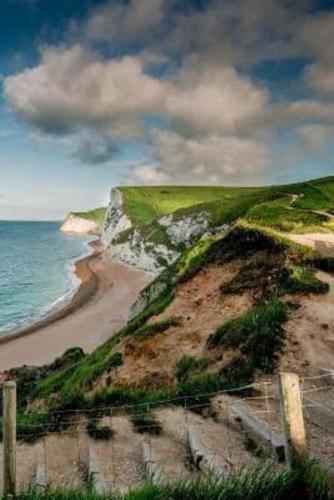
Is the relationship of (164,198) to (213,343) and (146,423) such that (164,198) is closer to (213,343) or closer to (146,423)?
(213,343)

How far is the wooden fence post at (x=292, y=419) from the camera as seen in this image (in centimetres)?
756

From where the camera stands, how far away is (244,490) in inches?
285

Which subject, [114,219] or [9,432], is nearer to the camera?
[9,432]

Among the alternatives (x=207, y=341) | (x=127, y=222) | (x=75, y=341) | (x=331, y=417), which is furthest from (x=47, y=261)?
(x=331, y=417)

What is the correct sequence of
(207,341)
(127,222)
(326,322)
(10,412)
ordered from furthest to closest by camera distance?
(127,222)
(207,341)
(326,322)
(10,412)

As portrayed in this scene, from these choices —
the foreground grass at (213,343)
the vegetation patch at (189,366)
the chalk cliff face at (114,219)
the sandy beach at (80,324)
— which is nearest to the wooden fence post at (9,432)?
the foreground grass at (213,343)

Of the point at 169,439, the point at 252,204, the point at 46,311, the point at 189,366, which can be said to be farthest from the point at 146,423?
the point at 252,204

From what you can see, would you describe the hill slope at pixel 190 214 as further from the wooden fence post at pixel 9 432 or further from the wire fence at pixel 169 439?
the wooden fence post at pixel 9 432

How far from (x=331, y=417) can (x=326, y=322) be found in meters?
5.94

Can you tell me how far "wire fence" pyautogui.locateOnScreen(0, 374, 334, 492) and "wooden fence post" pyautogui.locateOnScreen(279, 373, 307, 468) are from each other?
0.79 meters

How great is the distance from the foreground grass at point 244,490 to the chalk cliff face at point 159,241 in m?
72.4

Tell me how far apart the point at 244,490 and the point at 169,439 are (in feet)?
14.7

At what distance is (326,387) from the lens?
12.6 metres

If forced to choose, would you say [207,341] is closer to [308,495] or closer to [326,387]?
[326,387]
